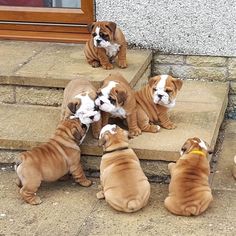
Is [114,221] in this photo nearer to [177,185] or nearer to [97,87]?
[177,185]

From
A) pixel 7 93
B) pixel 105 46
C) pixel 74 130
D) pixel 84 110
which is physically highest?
pixel 105 46

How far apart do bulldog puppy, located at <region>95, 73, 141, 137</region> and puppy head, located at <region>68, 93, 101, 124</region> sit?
0.05 meters

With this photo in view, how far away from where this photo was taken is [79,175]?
5.08 metres

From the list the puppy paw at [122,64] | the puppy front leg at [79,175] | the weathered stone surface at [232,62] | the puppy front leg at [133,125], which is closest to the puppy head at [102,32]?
the puppy paw at [122,64]

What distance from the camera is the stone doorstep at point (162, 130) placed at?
202 inches

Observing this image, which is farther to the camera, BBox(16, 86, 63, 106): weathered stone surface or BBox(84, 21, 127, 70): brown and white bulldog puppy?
BBox(16, 86, 63, 106): weathered stone surface

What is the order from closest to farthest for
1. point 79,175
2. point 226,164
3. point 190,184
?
1. point 190,184
2. point 79,175
3. point 226,164

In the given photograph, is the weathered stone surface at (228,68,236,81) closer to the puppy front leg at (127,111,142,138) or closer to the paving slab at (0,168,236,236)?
the puppy front leg at (127,111,142,138)

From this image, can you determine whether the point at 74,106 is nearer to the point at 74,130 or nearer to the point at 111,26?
the point at 74,130

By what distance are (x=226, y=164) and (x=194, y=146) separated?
28.4 inches

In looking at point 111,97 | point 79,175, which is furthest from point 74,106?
point 79,175

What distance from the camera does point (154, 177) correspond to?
5184mm

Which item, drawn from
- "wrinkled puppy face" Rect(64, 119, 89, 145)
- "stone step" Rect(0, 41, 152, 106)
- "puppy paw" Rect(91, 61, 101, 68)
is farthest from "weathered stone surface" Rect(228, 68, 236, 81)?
"wrinkled puppy face" Rect(64, 119, 89, 145)

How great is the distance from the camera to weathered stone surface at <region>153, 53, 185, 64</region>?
6.44 meters
